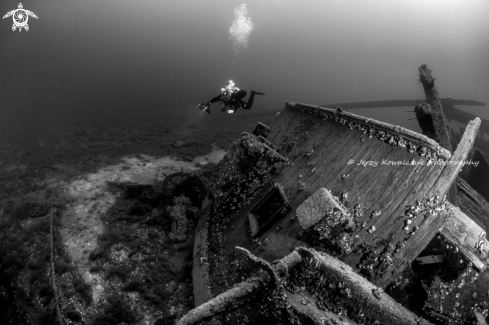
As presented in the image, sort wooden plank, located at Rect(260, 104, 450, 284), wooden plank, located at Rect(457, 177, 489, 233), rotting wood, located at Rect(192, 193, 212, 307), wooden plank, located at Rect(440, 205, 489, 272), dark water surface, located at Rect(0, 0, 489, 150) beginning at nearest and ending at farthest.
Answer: wooden plank, located at Rect(440, 205, 489, 272), wooden plank, located at Rect(260, 104, 450, 284), rotting wood, located at Rect(192, 193, 212, 307), wooden plank, located at Rect(457, 177, 489, 233), dark water surface, located at Rect(0, 0, 489, 150)

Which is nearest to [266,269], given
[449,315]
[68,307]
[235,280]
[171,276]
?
[235,280]

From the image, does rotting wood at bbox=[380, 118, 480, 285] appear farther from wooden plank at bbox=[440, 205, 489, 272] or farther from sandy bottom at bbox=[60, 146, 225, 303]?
sandy bottom at bbox=[60, 146, 225, 303]

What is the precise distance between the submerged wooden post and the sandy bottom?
7492mm

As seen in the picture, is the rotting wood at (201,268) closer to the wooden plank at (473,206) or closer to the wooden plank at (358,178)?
the wooden plank at (358,178)

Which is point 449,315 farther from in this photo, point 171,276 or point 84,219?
point 84,219

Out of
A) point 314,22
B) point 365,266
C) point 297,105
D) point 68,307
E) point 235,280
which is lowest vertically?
point 68,307

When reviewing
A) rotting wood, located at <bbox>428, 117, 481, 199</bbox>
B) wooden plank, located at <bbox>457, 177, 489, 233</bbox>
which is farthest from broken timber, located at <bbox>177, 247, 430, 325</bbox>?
wooden plank, located at <bbox>457, 177, 489, 233</bbox>

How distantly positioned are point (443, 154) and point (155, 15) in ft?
753

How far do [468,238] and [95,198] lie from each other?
32.7 ft

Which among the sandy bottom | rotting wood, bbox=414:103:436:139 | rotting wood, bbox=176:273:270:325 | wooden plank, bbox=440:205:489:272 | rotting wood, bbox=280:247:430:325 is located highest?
rotting wood, bbox=414:103:436:139

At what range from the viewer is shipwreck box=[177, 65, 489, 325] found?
97.9 inches

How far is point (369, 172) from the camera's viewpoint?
3654mm

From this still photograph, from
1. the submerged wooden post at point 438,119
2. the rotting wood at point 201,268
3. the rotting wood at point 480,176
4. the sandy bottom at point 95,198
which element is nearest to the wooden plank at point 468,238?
the submerged wooden post at point 438,119

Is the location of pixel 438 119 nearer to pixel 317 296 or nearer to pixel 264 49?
pixel 317 296
